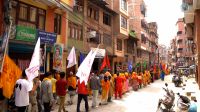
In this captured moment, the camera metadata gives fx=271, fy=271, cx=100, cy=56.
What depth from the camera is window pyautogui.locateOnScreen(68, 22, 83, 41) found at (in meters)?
22.6

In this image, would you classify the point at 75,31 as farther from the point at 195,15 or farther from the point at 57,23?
the point at 195,15

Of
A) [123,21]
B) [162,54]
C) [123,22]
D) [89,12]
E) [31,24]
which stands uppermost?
[162,54]

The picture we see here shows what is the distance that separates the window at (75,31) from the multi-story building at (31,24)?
4.91 feet

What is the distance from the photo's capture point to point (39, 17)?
1808 cm

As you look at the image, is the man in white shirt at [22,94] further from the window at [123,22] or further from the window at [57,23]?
the window at [123,22]

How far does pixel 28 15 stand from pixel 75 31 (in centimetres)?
708

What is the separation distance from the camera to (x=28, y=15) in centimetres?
1702

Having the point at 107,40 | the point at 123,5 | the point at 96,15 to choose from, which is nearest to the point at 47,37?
the point at 96,15

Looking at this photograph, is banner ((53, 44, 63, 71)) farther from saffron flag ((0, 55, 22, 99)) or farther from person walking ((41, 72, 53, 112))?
saffron flag ((0, 55, 22, 99))

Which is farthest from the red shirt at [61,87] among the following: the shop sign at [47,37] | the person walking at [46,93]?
the shop sign at [47,37]

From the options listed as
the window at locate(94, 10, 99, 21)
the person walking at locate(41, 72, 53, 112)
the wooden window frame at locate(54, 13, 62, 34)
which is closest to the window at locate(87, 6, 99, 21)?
the window at locate(94, 10, 99, 21)

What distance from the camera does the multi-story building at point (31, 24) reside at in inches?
603

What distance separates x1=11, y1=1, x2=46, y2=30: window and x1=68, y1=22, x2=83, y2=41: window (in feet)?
14.0

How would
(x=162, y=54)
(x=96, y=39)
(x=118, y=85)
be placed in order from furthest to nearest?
(x=162, y=54) → (x=96, y=39) → (x=118, y=85)
